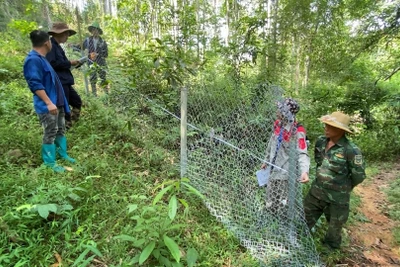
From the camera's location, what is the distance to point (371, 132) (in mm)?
7523

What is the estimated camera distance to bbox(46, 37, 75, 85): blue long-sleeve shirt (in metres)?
3.69

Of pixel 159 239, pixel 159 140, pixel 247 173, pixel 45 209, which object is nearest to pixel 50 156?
pixel 45 209

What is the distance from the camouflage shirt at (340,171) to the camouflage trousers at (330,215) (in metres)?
0.09

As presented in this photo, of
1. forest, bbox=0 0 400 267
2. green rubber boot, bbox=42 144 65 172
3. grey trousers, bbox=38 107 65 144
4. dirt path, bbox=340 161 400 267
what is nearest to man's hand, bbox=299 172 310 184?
forest, bbox=0 0 400 267

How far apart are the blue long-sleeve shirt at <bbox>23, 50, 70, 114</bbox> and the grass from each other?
739 mm

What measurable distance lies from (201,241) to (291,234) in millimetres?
896

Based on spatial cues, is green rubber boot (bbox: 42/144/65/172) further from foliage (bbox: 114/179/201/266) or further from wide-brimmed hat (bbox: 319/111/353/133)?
wide-brimmed hat (bbox: 319/111/353/133)

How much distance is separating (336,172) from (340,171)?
4cm

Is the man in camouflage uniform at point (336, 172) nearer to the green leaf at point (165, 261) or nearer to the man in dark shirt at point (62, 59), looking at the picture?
the green leaf at point (165, 261)

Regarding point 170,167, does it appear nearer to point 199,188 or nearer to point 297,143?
point 199,188

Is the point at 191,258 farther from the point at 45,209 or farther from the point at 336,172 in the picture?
the point at 336,172

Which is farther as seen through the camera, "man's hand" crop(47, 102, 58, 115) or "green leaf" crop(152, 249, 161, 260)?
"man's hand" crop(47, 102, 58, 115)

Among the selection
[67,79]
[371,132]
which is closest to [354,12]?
[371,132]

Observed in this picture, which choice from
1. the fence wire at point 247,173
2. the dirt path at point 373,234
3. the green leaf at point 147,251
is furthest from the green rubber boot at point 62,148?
the dirt path at point 373,234
